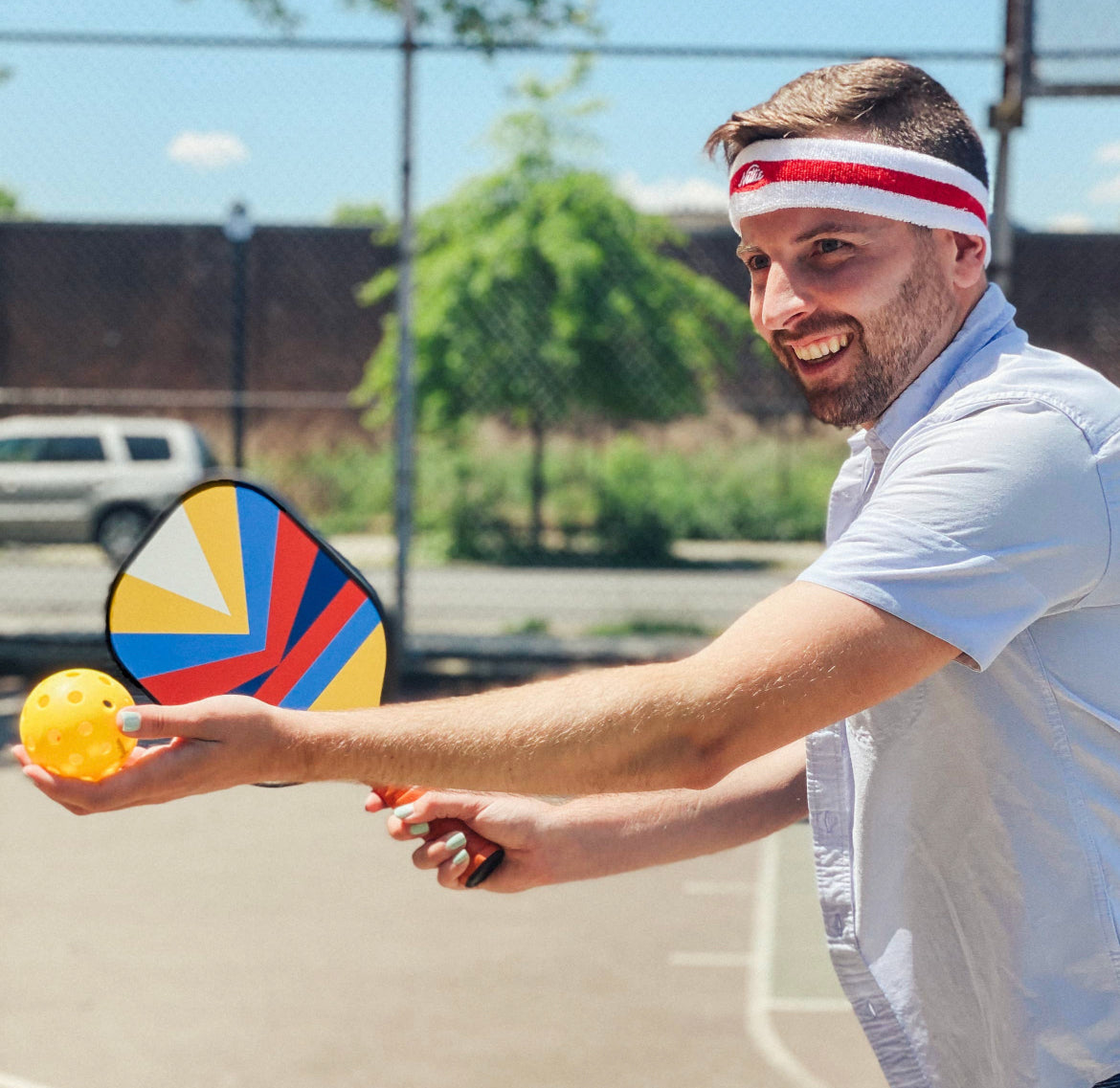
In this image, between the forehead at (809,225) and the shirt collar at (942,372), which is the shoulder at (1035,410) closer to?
the shirt collar at (942,372)

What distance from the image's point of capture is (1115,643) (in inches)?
54.6

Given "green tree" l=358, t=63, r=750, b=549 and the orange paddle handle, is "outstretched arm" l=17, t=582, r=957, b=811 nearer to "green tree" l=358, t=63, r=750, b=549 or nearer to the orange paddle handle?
the orange paddle handle

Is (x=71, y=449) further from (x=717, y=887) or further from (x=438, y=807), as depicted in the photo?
(x=438, y=807)

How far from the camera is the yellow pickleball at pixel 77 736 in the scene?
3.99ft

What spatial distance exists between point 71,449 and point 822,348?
14903mm

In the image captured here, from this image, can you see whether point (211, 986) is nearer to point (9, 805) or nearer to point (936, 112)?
point (9, 805)

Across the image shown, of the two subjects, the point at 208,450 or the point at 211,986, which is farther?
the point at 208,450

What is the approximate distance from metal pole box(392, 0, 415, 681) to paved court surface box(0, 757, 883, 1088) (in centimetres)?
231

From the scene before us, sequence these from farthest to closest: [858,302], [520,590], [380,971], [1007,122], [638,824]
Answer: [520,590], [1007,122], [380,971], [638,824], [858,302]

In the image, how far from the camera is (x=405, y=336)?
7367 mm

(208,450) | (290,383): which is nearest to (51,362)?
(290,383)

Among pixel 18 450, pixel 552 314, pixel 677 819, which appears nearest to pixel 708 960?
pixel 677 819

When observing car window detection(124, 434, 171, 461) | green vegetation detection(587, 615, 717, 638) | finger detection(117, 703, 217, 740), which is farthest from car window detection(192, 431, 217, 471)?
finger detection(117, 703, 217, 740)

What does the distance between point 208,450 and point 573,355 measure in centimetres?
490
